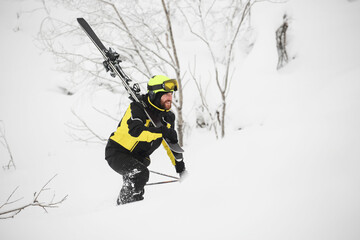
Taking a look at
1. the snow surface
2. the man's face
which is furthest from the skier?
the snow surface

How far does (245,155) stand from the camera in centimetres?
158

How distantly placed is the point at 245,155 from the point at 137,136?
1.31 metres

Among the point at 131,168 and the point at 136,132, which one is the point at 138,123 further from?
the point at 131,168

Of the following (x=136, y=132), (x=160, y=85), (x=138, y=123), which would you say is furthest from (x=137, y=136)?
(x=160, y=85)

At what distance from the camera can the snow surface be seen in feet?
3.27

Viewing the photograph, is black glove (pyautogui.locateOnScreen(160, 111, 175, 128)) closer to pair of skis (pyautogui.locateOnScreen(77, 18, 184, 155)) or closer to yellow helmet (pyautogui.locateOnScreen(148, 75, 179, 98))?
pair of skis (pyautogui.locateOnScreen(77, 18, 184, 155))

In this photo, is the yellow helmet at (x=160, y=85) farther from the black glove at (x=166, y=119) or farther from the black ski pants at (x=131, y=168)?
the black ski pants at (x=131, y=168)

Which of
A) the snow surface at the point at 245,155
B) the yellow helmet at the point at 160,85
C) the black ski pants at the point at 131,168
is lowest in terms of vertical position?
the black ski pants at the point at 131,168

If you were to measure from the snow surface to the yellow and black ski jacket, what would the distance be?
28.4 inches

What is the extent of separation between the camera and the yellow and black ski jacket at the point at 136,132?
2.21 m

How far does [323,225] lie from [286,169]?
399 millimetres

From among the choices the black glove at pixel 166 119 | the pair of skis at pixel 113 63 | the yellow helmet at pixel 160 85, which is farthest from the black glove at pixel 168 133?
the yellow helmet at pixel 160 85

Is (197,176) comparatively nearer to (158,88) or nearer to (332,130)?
(332,130)

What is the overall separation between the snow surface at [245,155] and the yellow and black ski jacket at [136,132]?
2.36ft
